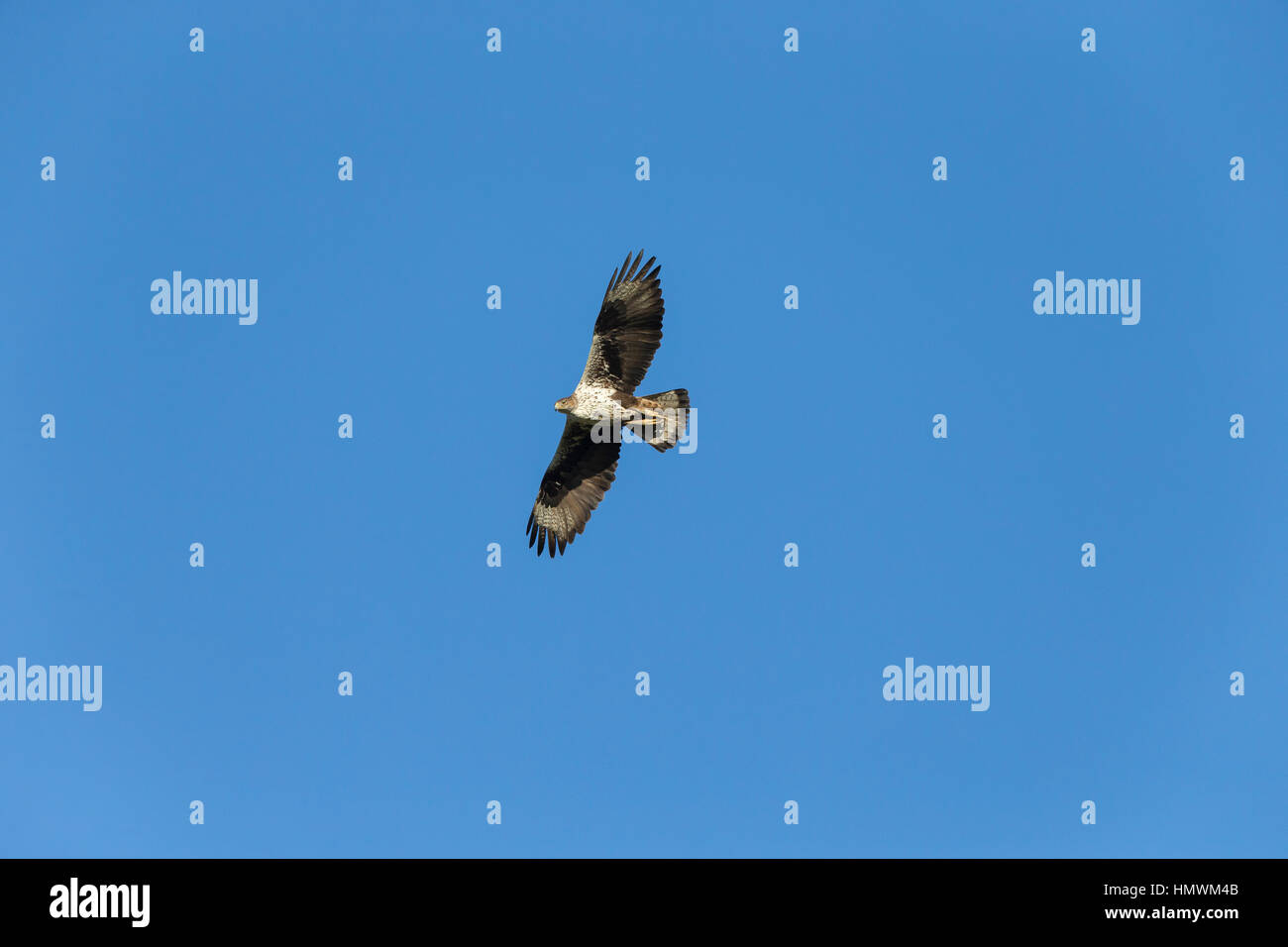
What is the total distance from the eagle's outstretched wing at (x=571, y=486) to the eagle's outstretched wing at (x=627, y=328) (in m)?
1.24

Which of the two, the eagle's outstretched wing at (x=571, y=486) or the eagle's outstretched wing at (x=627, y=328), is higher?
the eagle's outstretched wing at (x=627, y=328)

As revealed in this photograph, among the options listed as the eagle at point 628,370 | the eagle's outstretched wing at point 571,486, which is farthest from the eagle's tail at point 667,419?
the eagle's outstretched wing at point 571,486

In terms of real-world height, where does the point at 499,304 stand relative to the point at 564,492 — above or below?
above

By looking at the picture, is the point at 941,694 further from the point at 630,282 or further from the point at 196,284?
the point at 196,284

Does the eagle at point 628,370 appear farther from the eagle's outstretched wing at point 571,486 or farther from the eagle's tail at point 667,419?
the eagle's outstretched wing at point 571,486

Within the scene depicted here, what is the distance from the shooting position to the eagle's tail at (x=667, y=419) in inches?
585

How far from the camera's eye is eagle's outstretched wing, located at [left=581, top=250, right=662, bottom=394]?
1496 centimetres

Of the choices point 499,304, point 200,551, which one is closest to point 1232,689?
point 499,304

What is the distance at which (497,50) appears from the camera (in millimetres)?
18922

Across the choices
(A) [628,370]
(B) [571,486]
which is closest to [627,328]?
(A) [628,370]

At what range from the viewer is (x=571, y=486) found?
16.5m

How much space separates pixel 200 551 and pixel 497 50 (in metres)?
9.73
